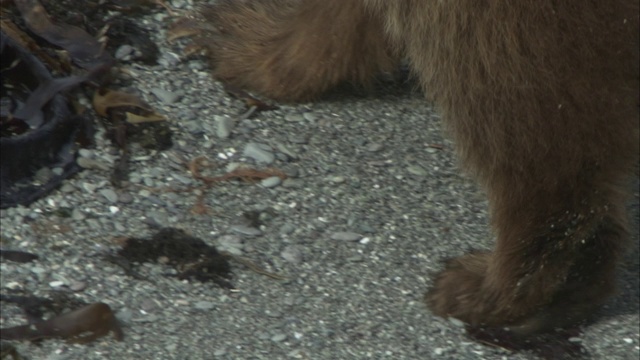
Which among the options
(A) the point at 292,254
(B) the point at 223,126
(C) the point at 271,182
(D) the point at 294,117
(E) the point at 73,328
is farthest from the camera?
(D) the point at 294,117

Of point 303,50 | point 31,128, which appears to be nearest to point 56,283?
point 31,128

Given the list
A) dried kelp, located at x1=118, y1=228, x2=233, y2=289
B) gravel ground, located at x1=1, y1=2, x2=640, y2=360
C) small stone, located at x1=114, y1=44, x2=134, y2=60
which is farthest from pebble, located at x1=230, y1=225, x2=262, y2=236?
small stone, located at x1=114, y1=44, x2=134, y2=60

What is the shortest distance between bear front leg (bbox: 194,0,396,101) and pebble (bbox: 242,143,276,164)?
280mm

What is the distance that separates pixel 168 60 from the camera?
166 inches

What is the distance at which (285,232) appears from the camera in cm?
372

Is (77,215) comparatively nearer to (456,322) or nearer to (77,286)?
(77,286)

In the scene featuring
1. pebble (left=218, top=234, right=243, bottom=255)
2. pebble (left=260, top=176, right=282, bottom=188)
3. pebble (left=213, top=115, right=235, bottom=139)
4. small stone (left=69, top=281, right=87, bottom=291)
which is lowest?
small stone (left=69, top=281, right=87, bottom=291)

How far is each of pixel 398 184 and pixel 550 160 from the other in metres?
0.78

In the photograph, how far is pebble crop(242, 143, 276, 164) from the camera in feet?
12.9

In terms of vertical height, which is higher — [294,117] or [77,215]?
[294,117]

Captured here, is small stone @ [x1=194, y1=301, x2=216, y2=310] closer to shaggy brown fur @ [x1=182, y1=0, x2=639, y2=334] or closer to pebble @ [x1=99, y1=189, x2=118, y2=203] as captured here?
pebble @ [x1=99, y1=189, x2=118, y2=203]

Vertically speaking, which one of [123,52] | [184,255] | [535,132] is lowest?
[184,255]

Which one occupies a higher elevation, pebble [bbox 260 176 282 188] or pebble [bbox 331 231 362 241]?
pebble [bbox 260 176 282 188]

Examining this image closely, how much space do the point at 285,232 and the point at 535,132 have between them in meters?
0.86
